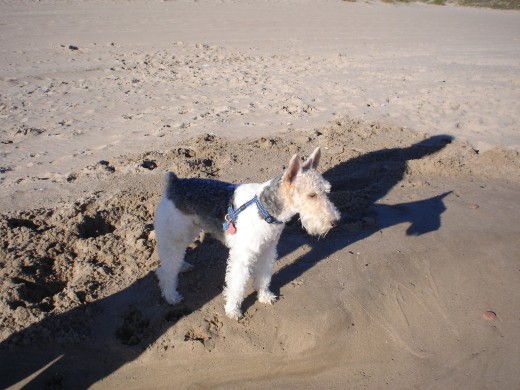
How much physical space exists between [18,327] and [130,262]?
1.38 metres

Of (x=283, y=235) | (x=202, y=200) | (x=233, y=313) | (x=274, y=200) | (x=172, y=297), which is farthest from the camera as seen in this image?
(x=283, y=235)

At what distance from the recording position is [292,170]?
350cm

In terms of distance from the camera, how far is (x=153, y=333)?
14.0 feet

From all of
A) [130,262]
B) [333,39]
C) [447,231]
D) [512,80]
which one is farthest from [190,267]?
[333,39]

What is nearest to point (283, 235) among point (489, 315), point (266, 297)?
point (266, 297)

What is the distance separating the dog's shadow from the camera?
391 centimetres

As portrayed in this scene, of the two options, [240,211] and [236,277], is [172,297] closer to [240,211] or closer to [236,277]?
[236,277]

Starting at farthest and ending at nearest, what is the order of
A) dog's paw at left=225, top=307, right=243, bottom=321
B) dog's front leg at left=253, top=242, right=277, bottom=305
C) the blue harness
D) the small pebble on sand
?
the small pebble on sand, dog's paw at left=225, top=307, right=243, bottom=321, dog's front leg at left=253, top=242, right=277, bottom=305, the blue harness

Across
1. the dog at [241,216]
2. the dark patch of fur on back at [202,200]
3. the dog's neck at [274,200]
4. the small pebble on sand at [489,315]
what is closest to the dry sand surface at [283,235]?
the small pebble on sand at [489,315]

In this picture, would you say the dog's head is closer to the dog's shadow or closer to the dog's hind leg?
the dog's hind leg

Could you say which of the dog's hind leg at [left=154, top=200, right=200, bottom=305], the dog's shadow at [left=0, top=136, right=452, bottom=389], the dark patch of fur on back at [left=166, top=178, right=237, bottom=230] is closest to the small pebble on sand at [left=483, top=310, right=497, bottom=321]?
the dog's shadow at [left=0, top=136, right=452, bottom=389]

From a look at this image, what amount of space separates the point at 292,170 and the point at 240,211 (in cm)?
67

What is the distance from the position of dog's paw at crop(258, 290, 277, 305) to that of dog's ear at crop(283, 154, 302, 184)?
1633 millimetres

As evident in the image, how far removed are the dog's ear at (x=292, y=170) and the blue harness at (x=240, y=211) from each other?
0.35 m
